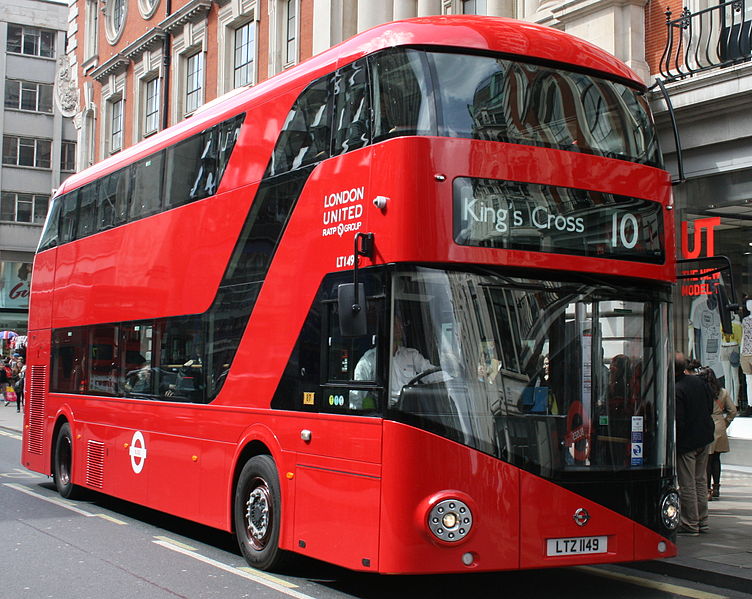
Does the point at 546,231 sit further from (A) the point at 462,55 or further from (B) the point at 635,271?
(A) the point at 462,55

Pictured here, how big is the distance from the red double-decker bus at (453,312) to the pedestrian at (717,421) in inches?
180

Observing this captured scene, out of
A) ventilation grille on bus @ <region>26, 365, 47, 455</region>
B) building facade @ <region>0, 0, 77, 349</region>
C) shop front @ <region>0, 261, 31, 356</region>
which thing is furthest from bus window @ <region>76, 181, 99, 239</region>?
shop front @ <region>0, 261, 31, 356</region>

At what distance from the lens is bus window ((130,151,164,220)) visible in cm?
1155

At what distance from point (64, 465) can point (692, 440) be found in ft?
27.6

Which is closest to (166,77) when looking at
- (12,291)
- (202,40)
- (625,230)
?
(202,40)

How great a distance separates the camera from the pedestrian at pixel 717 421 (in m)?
12.2

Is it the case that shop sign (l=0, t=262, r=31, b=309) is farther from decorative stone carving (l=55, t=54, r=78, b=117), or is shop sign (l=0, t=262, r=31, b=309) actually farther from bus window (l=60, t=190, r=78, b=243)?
bus window (l=60, t=190, r=78, b=243)

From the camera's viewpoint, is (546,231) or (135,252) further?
(135,252)

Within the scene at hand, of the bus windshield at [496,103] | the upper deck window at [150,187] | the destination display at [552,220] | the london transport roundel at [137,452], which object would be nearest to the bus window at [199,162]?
the upper deck window at [150,187]

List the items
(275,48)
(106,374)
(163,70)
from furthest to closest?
(163,70), (275,48), (106,374)

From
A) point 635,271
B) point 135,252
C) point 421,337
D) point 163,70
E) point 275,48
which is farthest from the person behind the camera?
point 163,70

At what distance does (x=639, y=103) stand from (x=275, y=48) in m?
17.4

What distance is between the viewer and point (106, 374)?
12.7 metres

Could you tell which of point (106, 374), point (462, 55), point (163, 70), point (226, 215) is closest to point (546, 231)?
point (462, 55)
